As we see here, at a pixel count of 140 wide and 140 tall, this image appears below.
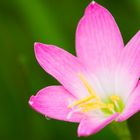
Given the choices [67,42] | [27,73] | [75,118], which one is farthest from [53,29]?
[75,118]

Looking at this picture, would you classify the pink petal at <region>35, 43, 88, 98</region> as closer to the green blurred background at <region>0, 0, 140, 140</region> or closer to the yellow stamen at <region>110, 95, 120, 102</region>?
the yellow stamen at <region>110, 95, 120, 102</region>

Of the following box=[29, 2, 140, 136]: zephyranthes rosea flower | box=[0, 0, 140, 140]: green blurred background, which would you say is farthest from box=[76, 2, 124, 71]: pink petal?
box=[0, 0, 140, 140]: green blurred background

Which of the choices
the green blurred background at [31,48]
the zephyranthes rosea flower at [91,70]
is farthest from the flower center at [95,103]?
the green blurred background at [31,48]

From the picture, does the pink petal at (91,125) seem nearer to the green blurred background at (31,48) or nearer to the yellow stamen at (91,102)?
the yellow stamen at (91,102)

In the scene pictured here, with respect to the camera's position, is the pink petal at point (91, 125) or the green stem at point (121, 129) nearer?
the pink petal at point (91, 125)

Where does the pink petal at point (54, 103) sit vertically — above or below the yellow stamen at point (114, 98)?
above

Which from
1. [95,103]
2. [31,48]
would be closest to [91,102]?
[95,103]

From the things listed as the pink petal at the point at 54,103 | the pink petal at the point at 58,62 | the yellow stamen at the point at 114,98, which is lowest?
the yellow stamen at the point at 114,98

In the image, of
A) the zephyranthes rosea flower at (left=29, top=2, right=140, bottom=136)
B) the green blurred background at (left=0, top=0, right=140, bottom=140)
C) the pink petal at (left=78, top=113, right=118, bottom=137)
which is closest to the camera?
the pink petal at (left=78, top=113, right=118, bottom=137)

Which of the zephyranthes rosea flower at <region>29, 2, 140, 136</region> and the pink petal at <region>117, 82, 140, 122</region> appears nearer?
the pink petal at <region>117, 82, 140, 122</region>
